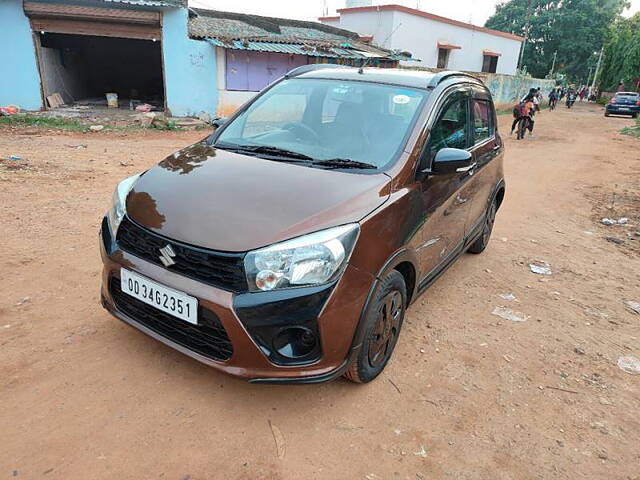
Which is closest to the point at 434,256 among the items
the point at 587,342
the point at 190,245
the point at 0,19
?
the point at 587,342

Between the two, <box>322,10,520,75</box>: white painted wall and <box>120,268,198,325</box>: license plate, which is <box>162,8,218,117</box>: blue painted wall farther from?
<box>120,268,198,325</box>: license plate

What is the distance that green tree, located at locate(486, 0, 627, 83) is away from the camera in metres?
41.8

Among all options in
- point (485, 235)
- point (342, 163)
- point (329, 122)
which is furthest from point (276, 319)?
Result: point (485, 235)

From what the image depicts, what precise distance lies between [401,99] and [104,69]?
21.6 metres

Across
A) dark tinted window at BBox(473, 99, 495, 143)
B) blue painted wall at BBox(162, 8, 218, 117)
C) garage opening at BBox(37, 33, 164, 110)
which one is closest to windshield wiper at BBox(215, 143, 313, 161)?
dark tinted window at BBox(473, 99, 495, 143)

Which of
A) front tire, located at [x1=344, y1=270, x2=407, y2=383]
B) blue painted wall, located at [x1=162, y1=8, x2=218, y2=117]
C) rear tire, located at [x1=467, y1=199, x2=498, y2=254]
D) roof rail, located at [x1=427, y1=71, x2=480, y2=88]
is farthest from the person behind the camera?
blue painted wall, located at [x1=162, y1=8, x2=218, y2=117]

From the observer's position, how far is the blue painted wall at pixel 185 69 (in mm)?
14070

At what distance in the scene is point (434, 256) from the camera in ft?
10.6

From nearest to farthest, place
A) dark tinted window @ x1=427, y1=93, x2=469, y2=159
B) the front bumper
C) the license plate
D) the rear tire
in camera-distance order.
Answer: the front bumper, the license plate, dark tinted window @ x1=427, y1=93, x2=469, y2=159, the rear tire

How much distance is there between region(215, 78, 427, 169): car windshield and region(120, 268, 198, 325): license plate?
1.13 metres

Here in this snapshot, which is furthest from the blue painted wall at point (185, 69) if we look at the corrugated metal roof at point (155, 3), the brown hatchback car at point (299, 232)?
the brown hatchback car at point (299, 232)

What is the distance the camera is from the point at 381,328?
266 cm

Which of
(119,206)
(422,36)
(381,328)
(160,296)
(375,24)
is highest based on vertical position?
(375,24)

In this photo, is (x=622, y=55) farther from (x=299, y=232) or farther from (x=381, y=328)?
(x=299, y=232)
